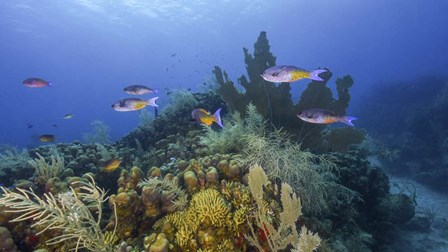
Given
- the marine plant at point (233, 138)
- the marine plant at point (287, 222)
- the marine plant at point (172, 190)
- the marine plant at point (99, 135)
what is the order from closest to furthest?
1. the marine plant at point (287, 222)
2. the marine plant at point (172, 190)
3. the marine plant at point (233, 138)
4. the marine plant at point (99, 135)

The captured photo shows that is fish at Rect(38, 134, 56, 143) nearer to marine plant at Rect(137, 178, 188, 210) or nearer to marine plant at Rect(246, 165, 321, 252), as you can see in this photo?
marine plant at Rect(137, 178, 188, 210)

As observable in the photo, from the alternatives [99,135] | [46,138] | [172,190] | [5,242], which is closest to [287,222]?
[172,190]

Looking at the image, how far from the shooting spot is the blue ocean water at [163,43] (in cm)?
3800

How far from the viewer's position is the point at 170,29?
4891 centimetres

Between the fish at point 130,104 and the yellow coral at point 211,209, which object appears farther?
the fish at point 130,104

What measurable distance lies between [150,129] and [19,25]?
40913mm

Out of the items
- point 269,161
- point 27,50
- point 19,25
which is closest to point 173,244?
point 269,161

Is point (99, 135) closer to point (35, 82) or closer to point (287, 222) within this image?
point (35, 82)

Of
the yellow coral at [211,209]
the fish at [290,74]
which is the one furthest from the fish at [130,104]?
the yellow coral at [211,209]

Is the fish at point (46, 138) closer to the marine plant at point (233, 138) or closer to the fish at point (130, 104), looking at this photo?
the fish at point (130, 104)

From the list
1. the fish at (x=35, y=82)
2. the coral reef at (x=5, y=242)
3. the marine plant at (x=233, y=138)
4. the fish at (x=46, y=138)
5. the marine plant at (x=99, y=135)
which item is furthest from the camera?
the marine plant at (x=99, y=135)

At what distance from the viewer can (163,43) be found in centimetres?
6000

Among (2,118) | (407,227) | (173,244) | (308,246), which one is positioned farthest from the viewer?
(2,118)

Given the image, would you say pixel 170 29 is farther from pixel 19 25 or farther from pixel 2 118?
pixel 2 118
